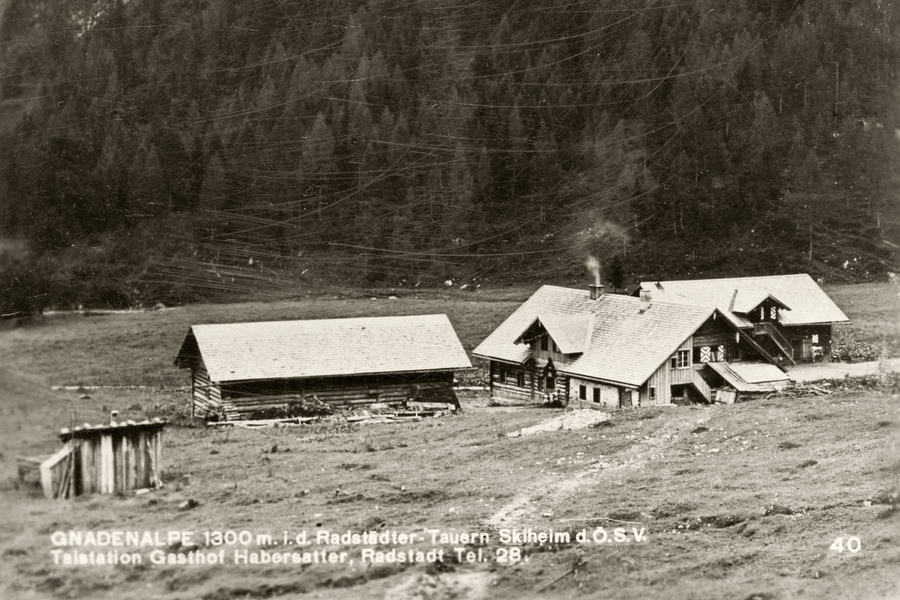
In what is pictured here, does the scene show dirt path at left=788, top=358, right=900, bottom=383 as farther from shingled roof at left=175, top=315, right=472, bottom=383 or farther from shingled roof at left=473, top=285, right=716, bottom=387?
shingled roof at left=175, top=315, right=472, bottom=383

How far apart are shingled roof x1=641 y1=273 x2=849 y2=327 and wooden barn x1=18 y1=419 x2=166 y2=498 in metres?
27.6

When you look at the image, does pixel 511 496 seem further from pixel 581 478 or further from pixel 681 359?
pixel 681 359

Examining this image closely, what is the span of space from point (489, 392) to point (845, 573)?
1002 inches

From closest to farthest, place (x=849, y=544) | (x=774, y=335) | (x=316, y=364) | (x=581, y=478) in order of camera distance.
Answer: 1. (x=849, y=544)
2. (x=581, y=478)
3. (x=316, y=364)
4. (x=774, y=335)

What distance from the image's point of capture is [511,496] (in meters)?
21.8

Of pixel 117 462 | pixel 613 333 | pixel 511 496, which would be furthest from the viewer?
pixel 613 333

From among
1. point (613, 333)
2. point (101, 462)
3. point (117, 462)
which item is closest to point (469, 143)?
point (613, 333)

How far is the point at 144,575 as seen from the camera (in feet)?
58.1

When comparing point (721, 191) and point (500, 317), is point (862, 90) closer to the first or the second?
point (721, 191)

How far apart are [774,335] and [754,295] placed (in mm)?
2333

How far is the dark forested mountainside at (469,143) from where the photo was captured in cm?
4566

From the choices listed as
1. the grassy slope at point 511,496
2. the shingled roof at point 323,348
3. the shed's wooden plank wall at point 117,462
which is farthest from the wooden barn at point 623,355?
the shed's wooden plank wall at point 117,462

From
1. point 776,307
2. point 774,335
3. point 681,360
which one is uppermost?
point 776,307

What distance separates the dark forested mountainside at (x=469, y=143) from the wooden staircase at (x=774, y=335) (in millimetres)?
10048
